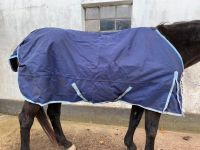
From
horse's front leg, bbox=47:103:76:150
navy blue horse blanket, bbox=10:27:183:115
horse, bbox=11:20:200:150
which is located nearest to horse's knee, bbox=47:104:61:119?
horse's front leg, bbox=47:103:76:150

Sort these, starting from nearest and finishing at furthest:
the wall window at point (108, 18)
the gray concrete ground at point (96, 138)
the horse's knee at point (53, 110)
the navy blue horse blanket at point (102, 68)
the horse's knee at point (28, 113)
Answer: the navy blue horse blanket at point (102, 68) < the horse's knee at point (28, 113) < the horse's knee at point (53, 110) < the gray concrete ground at point (96, 138) < the wall window at point (108, 18)

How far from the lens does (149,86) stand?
8.69 ft

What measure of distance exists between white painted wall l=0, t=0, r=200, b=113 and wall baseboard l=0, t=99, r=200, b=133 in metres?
0.10

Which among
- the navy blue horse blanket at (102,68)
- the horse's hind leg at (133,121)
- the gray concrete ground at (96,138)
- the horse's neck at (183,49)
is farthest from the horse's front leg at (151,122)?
the gray concrete ground at (96,138)

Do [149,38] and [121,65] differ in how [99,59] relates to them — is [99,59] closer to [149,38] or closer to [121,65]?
[121,65]

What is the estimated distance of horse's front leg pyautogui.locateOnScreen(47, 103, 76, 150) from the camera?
3422 millimetres

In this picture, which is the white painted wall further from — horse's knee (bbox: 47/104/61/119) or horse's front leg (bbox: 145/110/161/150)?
horse's front leg (bbox: 145/110/161/150)

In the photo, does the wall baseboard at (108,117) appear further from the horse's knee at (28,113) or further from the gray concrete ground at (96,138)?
the horse's knee at (28,113)

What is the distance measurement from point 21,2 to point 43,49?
7.20 ft

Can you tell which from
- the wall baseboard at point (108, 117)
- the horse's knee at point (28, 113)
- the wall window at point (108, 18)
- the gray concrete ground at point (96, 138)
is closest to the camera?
the horse's knee at point (28, 113)

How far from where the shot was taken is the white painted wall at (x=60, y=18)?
156 inches

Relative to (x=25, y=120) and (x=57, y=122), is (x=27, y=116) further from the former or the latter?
(x=57, y=122)

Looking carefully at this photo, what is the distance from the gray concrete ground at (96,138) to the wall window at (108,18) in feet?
4.91

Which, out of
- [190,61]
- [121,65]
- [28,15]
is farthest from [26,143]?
[28,15]
